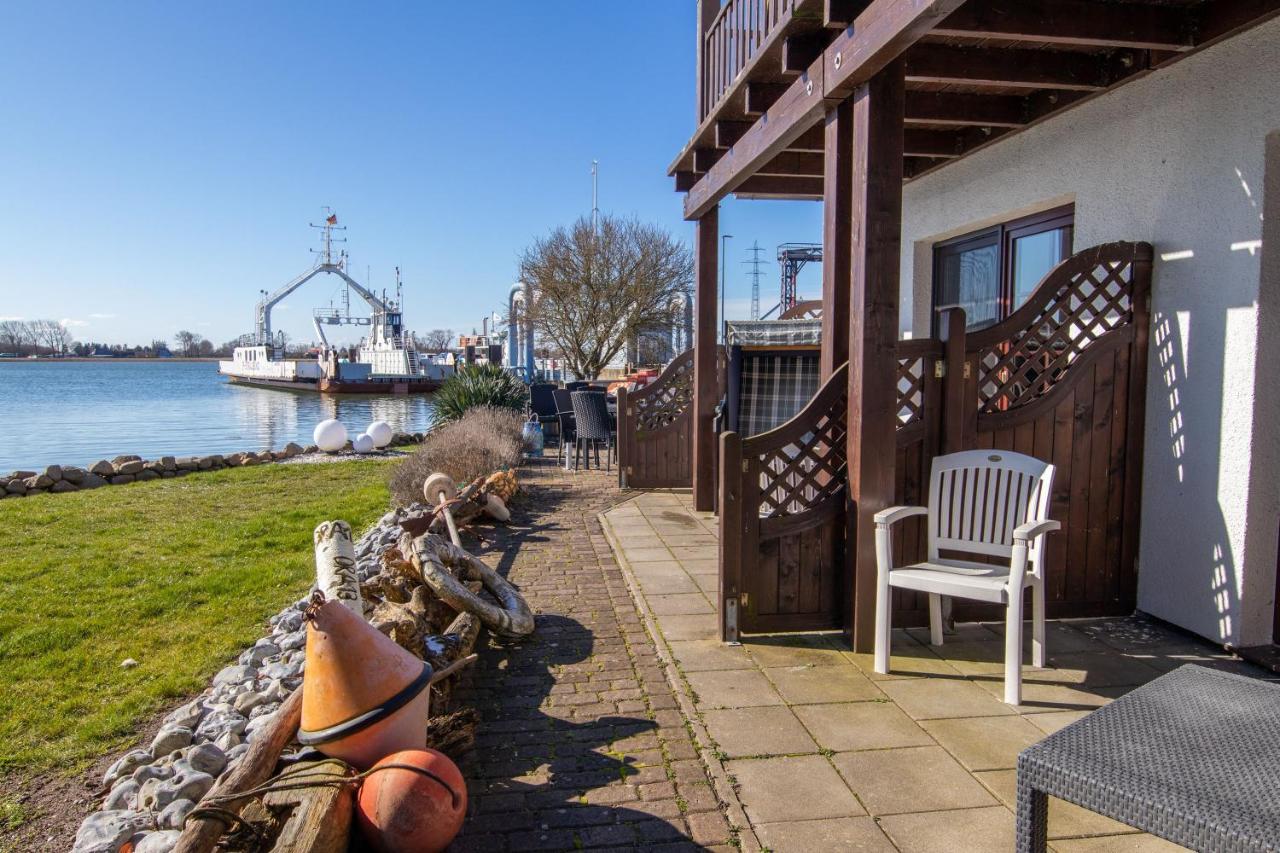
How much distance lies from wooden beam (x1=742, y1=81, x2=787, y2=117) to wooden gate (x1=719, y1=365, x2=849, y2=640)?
1.69 meters

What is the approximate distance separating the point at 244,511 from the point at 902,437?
6.27 meters

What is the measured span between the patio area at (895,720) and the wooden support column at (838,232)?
1.29 meters

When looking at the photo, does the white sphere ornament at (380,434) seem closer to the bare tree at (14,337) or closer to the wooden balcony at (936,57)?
the wooden balcony at (936,57)

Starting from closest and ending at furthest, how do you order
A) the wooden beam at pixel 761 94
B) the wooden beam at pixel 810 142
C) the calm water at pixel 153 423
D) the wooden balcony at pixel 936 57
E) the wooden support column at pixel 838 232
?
the wooden balcony at pixel 936 57 < the wooden support column at pixel 838 232 < the wooden beam at pixel 761 94 < the wooden beam at pixel 810 142 < the calm water at pixel 153 423

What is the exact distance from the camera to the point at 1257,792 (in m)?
1.36

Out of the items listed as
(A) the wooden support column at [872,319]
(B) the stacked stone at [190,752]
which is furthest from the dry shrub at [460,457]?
(A) the wooden support column at [872,319]

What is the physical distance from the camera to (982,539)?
341 cm

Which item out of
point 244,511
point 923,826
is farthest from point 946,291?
point 244,511

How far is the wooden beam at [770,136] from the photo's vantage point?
365 centimetres

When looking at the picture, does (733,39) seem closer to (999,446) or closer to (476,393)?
(999,446)

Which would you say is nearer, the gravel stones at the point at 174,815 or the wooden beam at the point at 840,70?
the gravel stones at the point at 174,815

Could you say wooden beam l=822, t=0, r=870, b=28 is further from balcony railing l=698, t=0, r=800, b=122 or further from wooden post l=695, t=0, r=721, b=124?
wooden post l=695, t=0, r=721, b=124

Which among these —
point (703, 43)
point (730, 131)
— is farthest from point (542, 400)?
point (730, 131)

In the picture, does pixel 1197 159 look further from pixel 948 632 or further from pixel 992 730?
pixel 992 730
